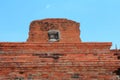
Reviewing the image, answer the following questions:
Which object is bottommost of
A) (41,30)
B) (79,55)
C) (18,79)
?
(18,79)

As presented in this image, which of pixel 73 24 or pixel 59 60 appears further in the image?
pixel 73 24

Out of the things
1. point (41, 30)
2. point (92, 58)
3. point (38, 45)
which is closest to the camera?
point (92, 58)

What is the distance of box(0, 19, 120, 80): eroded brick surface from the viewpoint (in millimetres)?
11070

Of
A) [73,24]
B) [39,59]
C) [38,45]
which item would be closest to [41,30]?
[73,24]

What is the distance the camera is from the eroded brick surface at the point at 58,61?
11070 mm

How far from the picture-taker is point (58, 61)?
11.4m

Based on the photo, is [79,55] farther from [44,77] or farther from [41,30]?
[41,30]

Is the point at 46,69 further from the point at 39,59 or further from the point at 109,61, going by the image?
the point at 109,61

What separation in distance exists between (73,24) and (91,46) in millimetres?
5467

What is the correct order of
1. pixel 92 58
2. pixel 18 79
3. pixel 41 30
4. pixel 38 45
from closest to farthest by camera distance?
pixel 18 79
pixel 92 58
pixel 38 45
pixel 41 30

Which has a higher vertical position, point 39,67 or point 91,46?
point 91,46

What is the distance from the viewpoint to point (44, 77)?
11.0 metres

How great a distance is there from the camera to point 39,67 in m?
11.2

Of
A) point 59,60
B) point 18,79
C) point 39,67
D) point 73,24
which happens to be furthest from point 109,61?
point 73,24
